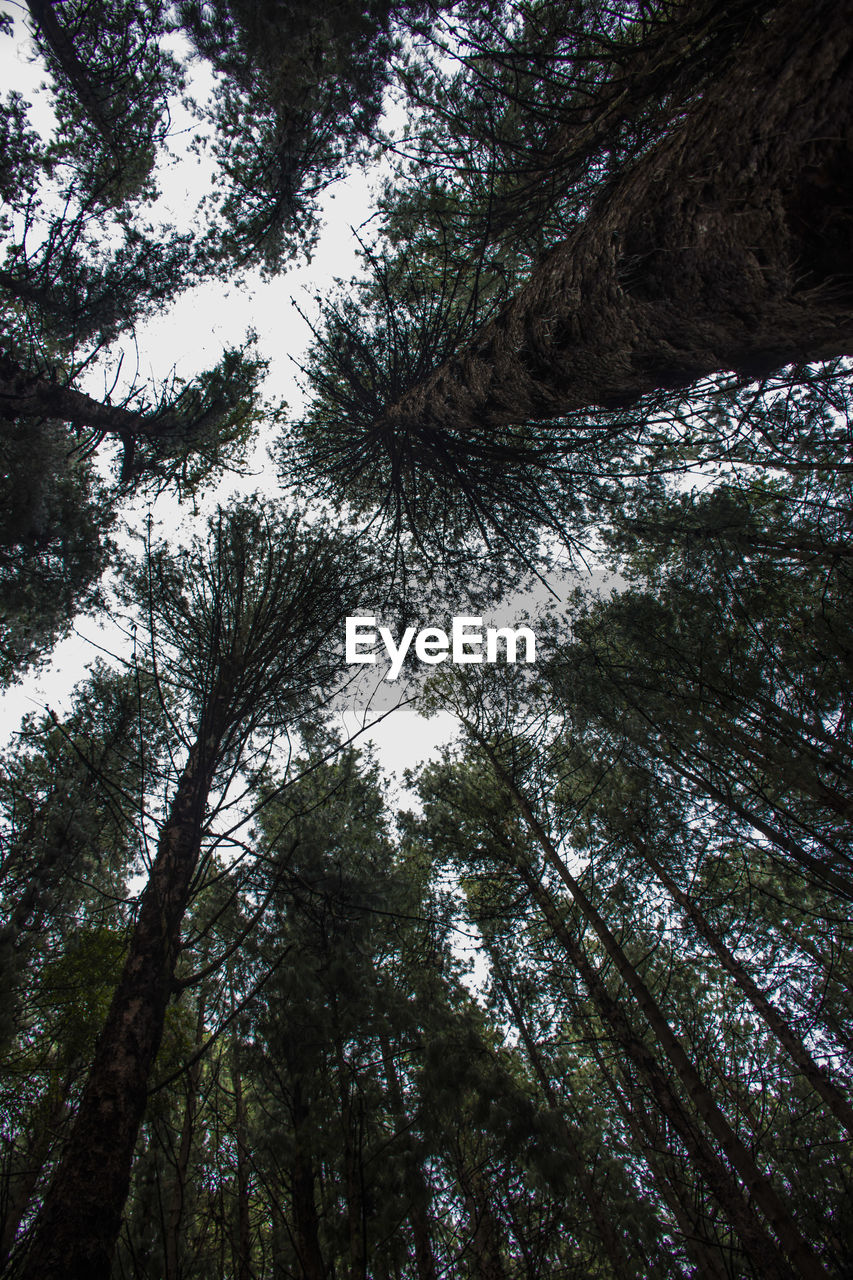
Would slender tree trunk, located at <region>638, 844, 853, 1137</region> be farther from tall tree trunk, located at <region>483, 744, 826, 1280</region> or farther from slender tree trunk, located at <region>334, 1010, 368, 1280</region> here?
slender tree trunk, located at <region>334, 1010, 368, 1280</region>

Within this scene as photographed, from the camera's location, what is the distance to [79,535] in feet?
27.5

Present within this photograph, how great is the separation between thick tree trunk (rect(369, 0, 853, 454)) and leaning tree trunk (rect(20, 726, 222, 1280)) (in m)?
3.19

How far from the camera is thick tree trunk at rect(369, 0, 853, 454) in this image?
57.2 inches

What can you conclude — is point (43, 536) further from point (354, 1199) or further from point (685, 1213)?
point (685, 1213)

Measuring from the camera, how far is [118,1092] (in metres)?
1.85

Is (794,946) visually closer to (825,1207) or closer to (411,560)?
(825,1207)

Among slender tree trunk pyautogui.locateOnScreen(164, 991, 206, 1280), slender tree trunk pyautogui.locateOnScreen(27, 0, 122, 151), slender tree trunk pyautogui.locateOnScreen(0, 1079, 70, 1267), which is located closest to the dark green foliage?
slender tree trunk pyautogui.locateOnScreen(27, 0, 122, 151)

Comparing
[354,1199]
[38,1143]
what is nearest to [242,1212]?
[354,1199]

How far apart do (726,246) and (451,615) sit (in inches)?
199

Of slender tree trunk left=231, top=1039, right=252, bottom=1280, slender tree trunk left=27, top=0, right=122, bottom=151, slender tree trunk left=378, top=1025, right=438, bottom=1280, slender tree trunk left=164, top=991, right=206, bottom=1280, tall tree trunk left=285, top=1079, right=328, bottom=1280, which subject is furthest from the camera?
slender tree trunk left=27, top=0, right=122, bottom=151

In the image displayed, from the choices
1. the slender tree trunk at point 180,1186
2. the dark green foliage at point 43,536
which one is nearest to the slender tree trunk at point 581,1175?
the slender tree trunk at point 180,1186

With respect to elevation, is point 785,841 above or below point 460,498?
below

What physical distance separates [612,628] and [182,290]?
8.81 metres

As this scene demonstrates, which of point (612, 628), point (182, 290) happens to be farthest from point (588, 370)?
point (182, 290)
